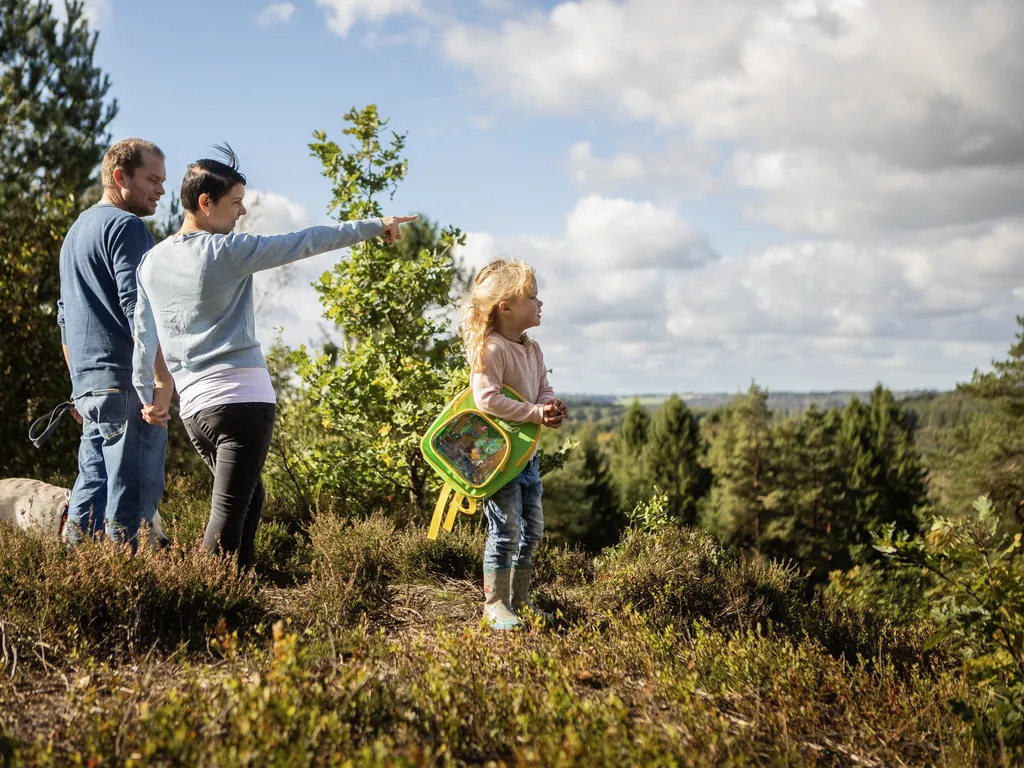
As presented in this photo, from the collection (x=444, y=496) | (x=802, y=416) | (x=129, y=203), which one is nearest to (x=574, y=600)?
(x=444, y=496)

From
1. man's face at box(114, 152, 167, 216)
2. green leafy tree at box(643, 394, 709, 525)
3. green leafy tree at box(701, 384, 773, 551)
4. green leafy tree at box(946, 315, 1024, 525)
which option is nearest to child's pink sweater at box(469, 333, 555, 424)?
man's face at box(114, 152, 167, 216)

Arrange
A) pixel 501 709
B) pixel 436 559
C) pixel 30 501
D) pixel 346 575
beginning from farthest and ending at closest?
pixel 30 501
pixel 436 559
pixel 346 575
pixel 501 709

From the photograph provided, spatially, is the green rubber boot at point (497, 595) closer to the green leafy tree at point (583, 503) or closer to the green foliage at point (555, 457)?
the green foliage at point (555, 457)

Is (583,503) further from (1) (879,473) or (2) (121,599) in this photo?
(2) (121,599)

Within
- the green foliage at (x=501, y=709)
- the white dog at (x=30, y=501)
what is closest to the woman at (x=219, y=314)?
the green foliage at (x=501, y=709)

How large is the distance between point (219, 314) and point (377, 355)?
3004 mm

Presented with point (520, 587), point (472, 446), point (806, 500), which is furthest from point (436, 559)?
point (806, 500)

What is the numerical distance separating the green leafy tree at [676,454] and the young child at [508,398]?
3763cm

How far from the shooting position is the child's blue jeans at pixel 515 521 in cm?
393

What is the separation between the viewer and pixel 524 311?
153 inches

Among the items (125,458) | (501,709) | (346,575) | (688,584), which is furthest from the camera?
(688,584)

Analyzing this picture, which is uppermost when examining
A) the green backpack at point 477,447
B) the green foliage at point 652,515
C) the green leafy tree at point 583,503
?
the green backpack at point 477,447

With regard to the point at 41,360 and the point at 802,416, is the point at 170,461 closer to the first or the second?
the point at 41,360

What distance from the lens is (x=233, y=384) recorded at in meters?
3.62
